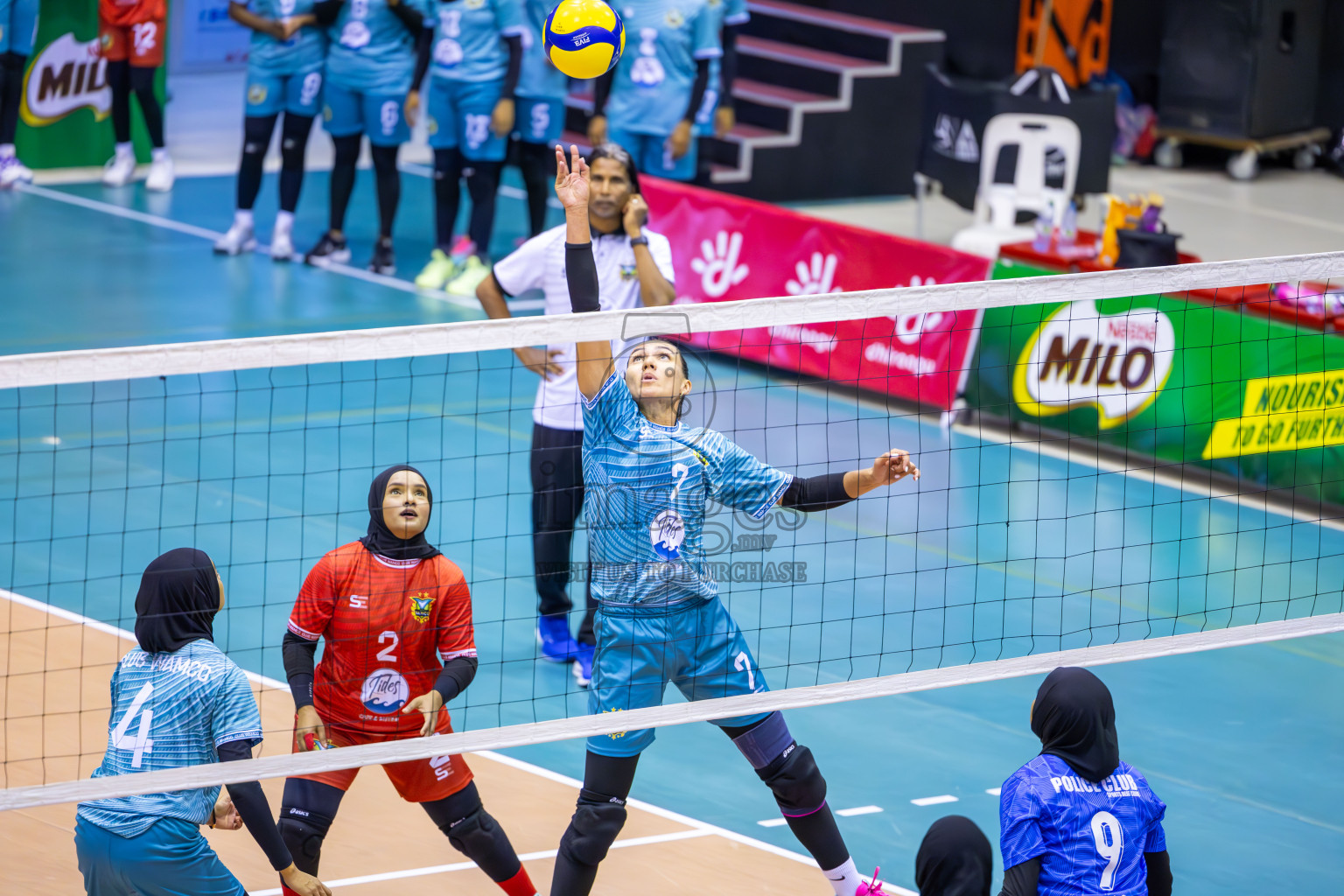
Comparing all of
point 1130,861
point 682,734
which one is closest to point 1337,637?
point 682,734

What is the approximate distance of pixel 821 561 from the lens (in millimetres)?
9078

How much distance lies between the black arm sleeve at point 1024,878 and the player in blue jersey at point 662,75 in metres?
9.92

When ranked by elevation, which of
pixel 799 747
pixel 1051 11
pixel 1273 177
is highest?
pixel 1051 11

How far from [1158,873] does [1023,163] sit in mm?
10465

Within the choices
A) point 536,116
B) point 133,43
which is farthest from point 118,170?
point 536,116

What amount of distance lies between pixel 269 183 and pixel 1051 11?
8238mm

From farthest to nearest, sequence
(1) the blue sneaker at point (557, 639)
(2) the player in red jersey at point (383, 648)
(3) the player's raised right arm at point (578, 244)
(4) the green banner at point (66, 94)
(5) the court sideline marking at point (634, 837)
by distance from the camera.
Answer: (4) the green banner at point (66, 94) → (1) the blue sneaker at point (557, 639) → (5) the court sideline marking at point (634, 837) → (3) the player's raised right arm at point (578, 244) → (2) the player in red jersey at point (383, 648)

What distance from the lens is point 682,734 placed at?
23.8 ft

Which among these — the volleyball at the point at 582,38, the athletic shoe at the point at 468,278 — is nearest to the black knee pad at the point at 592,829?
the volleyball at the point at 582,38

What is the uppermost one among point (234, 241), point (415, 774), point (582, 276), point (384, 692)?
point (582, 276)

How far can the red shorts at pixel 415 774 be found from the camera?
5.23m

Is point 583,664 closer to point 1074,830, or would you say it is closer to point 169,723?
point 169,723

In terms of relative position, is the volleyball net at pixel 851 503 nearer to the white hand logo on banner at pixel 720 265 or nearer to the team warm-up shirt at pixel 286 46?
the white hand logo on banner at pixel 720 265

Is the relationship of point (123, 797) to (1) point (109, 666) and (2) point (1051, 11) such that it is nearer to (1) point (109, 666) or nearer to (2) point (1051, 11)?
(1) point (109, 666)
